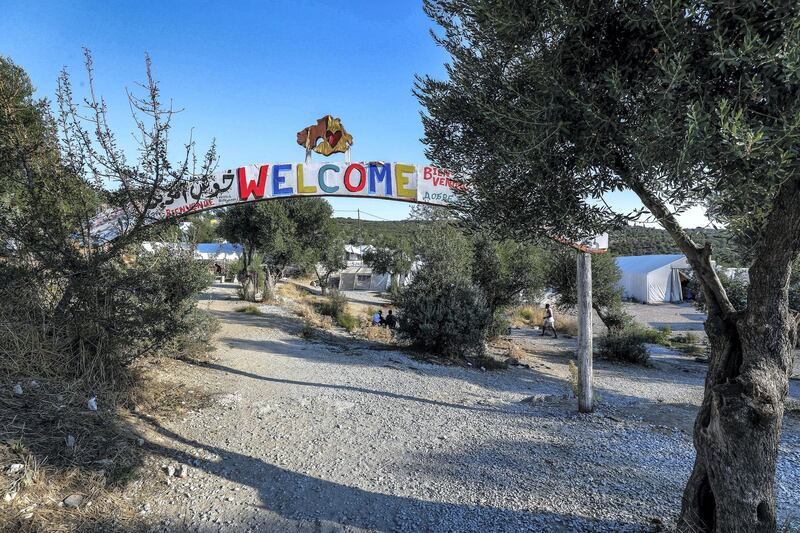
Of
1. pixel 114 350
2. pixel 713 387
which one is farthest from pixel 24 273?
pixel 713 387

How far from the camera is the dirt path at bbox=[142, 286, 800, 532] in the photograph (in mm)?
3521

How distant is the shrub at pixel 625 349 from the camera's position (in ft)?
50.2

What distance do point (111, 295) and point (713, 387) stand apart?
21.3ft

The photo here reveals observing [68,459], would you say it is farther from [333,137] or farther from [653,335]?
[653,335]

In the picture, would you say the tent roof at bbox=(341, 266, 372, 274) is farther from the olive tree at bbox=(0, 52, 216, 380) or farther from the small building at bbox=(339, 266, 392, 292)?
the olive tree at bbox=(0, 52, 216, 380)

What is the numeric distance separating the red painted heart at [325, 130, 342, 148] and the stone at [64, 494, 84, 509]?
5948mm

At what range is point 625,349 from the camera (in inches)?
610

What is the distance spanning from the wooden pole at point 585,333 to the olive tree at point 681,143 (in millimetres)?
3505

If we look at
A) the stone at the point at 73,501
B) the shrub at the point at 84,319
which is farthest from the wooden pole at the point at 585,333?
the stone at the point at 73,501

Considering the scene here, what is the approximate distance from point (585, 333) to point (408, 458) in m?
3.94

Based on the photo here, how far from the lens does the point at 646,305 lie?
39406 millimetres

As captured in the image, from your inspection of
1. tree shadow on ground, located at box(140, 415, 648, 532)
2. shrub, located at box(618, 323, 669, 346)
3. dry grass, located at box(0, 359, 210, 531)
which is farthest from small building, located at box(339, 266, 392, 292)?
tree shadow on ground, located at box(140, 415, 648, 532)

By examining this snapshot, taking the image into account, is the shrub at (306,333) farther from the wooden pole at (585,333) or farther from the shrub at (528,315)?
the shrub at (528,315)

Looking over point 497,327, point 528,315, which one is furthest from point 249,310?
point 528,315
